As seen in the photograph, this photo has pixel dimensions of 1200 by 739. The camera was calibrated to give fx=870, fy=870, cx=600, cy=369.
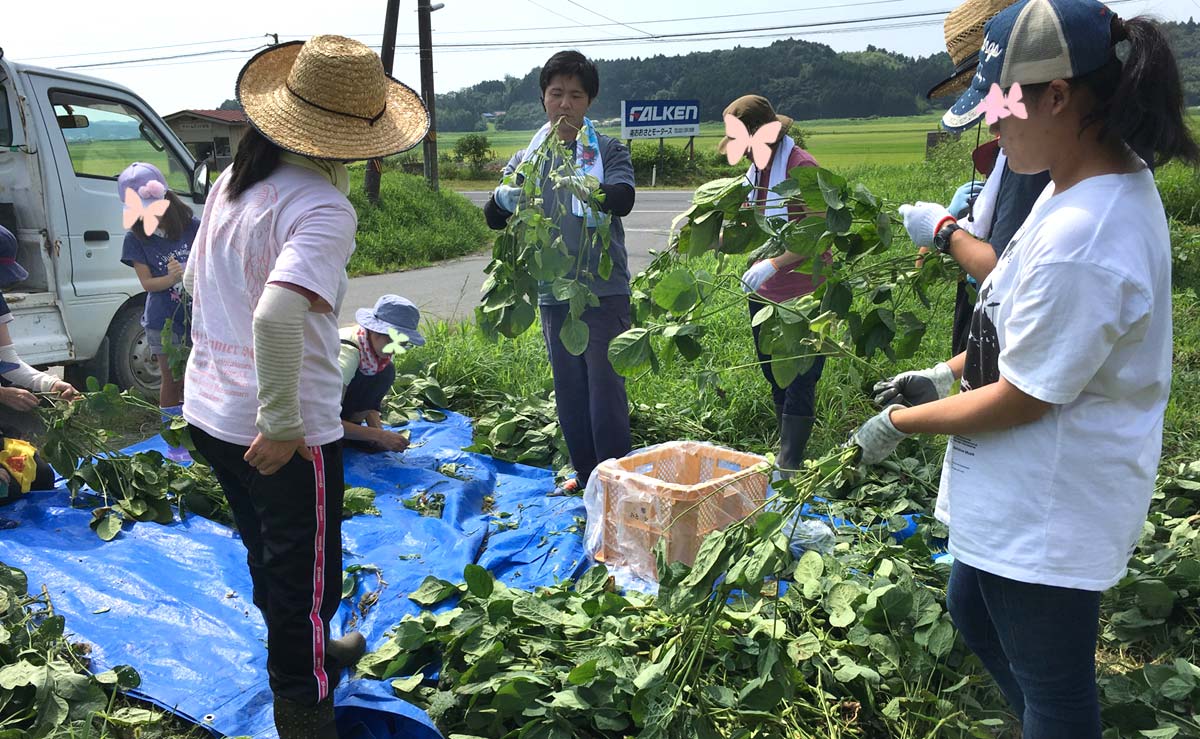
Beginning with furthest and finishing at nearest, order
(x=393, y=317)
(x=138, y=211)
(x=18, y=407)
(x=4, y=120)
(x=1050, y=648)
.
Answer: (x=4, y=120) → (x=393, y=317) → (x=18, y=407) → (x=138, y=211) → (x=1050, y=648)

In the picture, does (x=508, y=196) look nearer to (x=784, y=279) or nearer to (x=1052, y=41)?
(x=784, y=279)

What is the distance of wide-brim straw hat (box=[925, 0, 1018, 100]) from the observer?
228 cm

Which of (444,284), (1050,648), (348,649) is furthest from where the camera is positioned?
(444,284)

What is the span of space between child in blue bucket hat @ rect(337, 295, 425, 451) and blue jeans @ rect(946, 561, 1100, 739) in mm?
2489

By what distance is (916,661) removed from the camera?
2.02m

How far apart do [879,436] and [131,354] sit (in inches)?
191

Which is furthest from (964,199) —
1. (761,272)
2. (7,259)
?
(7,259)

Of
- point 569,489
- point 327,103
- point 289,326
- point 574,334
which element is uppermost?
point 327,103

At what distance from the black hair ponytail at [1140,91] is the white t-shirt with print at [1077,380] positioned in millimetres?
62

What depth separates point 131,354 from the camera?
5129 mm

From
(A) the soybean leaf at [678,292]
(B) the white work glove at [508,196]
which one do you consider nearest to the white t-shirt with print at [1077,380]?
(A) the soybean leaf at [678,292]

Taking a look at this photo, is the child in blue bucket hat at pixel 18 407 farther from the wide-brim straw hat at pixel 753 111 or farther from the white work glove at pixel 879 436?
the white work glove at pixel 879 436

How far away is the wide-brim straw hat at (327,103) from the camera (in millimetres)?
1749

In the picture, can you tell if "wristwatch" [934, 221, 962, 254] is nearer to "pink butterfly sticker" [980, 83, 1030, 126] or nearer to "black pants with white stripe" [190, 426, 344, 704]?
"pink butterfly sticker" [980, 83, 1030, 126]
